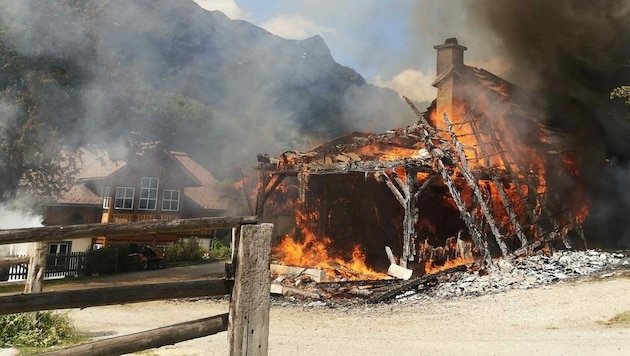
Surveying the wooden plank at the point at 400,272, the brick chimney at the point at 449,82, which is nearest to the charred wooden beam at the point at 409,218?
the wooden plank at the point at 400,272

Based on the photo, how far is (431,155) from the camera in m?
14.3

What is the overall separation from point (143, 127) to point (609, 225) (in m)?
20.2

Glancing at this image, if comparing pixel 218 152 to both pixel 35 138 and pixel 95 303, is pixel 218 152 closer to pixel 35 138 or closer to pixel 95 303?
pixel 35 138

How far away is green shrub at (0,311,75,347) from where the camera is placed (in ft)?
23.9

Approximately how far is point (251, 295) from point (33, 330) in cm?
578

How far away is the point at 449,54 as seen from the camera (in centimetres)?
2156

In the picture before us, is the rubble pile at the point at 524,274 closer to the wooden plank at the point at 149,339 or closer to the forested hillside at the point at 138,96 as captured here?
the wooden plank at the point at 149,339

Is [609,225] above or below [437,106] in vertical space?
below

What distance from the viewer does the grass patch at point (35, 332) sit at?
723 centimetres

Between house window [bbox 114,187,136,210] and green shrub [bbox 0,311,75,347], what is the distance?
782 inches

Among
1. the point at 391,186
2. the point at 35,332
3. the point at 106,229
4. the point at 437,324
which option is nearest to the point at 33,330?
the point at 35,332

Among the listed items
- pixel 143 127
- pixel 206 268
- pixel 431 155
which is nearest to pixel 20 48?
pixel 143 127

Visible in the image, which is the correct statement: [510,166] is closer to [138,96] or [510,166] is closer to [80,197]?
[138,96]

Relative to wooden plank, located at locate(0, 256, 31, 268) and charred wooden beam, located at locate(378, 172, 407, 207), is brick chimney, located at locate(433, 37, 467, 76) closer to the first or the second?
charred wooden beam, located at locate(378, 172, 407, 207)
